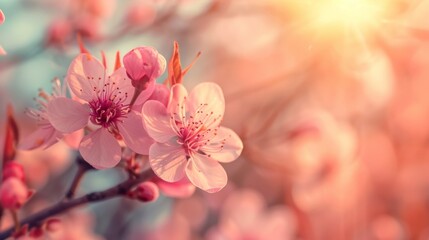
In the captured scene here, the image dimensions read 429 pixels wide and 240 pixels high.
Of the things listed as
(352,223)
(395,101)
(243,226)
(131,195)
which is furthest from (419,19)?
(131,195)

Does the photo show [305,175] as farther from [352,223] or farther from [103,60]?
[103,60]

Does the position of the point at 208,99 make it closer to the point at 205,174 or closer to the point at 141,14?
the point at 205,174

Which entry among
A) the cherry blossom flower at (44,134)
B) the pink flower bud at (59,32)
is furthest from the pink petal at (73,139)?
the pink flower bud at (59,32)

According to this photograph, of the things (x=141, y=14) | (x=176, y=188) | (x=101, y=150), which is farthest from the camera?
(x=141, y=14)

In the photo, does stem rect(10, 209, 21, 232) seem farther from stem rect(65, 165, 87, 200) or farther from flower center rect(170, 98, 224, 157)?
flower center rect(170, 98, 224, 157)

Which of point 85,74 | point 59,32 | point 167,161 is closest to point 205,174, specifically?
point 167,161

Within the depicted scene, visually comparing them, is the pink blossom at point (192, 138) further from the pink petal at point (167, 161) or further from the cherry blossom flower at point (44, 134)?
the cherry blossom flower at point (44, 134)
